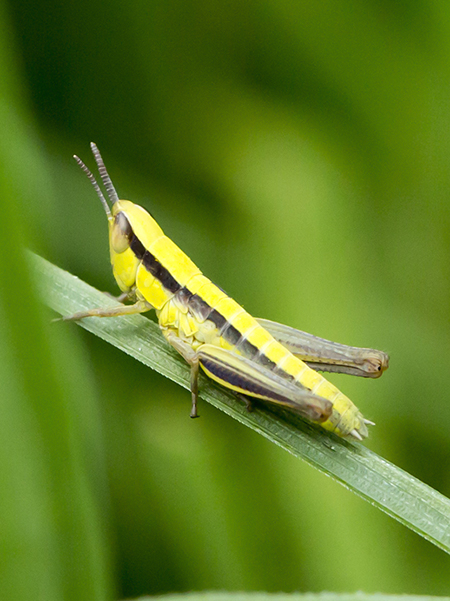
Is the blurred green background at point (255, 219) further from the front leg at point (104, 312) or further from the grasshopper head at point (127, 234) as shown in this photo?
the grasshopper head at point (127, 234)

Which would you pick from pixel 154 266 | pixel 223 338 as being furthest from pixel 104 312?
pixel 223 338

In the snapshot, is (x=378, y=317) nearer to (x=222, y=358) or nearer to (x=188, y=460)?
(x=222, y=358)

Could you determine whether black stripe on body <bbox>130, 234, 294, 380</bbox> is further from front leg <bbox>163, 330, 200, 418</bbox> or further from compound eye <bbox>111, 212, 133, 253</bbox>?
front leg <bbox>163, 330, 200, 418</bbox>

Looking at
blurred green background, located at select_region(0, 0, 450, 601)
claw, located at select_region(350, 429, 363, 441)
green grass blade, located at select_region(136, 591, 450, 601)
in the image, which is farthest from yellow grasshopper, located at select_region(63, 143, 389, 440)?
green grass blade, located at select_region(136, 591, 450, 601)

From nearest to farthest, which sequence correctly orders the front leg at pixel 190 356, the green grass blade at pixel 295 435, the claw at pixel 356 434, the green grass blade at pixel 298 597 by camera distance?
the green grass blade at pixel 298 597
the green grass blade at pixel 295 435
the claw at pixel 356 434
the front leg at pixel 190 356

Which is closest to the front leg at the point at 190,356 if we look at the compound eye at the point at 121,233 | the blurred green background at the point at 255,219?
the blurred green background at the point at 255,219

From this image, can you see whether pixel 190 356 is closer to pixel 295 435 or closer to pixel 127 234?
pixel 295 435
